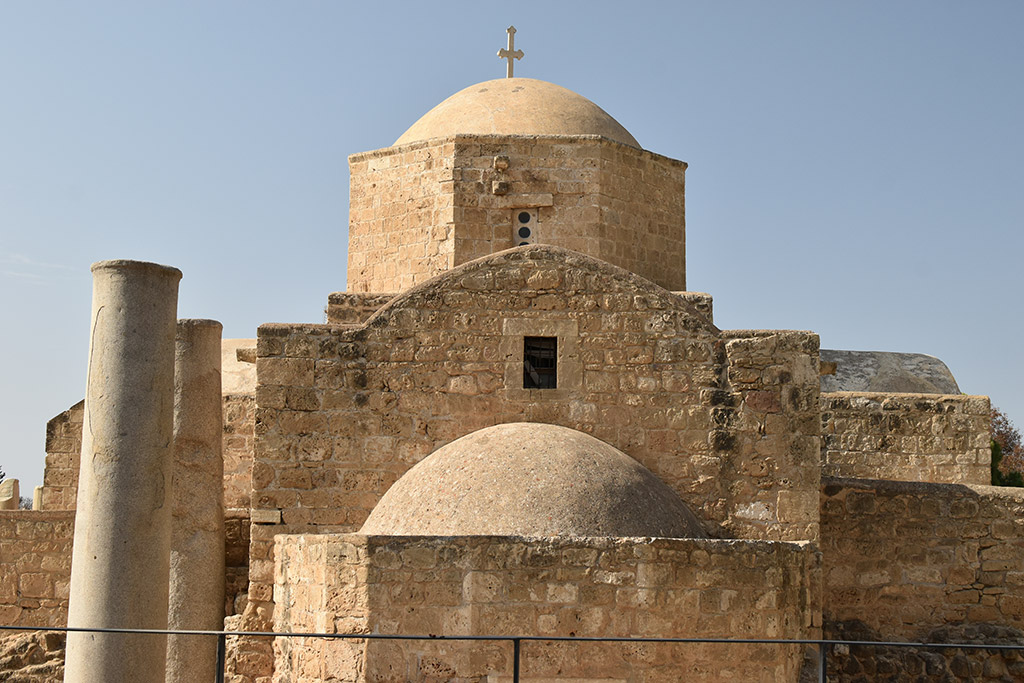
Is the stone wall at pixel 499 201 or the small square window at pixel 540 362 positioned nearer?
the small square window at pixel 540 362

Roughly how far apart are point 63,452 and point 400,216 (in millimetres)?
4491

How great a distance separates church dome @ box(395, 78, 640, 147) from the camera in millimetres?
10922

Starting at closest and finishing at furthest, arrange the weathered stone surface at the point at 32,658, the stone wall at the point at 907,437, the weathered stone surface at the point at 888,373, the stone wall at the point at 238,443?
the weathered stone surface at the point at 32,658
the stone wall at the point at 238,443
the stone wall at the point at 907,437
the weathered stone surface at the point at 888,373

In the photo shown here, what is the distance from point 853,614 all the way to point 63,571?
6301mm

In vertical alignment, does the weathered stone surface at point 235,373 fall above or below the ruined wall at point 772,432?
above

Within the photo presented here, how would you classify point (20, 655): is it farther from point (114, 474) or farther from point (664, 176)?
point (664, 176)

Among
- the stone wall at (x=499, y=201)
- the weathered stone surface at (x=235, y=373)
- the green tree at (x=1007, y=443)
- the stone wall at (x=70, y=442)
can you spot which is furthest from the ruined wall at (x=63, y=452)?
the green tree at (x=1007, y=443)

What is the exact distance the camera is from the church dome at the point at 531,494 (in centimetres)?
642

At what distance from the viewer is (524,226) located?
34.7 ft

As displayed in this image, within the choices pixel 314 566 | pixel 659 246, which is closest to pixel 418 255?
pixel 659 246

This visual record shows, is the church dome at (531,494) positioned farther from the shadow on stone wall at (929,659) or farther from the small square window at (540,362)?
the shadow on stone wall at (929,659)

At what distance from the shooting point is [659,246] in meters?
11.1

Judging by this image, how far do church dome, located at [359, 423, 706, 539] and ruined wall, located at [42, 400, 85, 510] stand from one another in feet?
18.9

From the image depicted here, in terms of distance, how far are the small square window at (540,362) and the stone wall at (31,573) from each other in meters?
4.02
